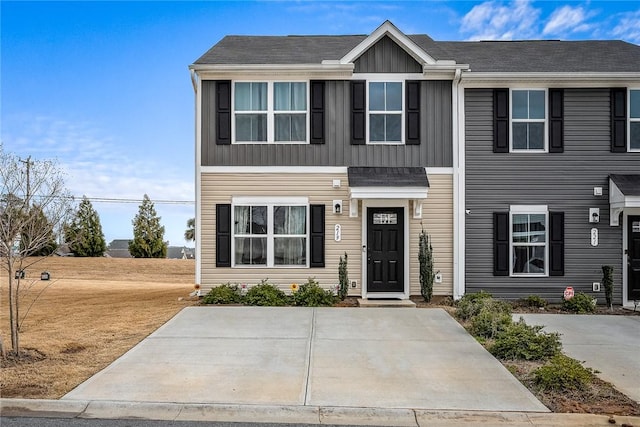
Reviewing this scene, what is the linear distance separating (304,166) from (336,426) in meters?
7.72

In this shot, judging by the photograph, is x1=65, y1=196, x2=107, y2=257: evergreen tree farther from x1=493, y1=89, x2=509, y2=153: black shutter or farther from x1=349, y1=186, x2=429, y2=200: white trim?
x1=493, y1=89, x2=509, y2=153: black shutter

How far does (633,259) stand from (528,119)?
160 inches

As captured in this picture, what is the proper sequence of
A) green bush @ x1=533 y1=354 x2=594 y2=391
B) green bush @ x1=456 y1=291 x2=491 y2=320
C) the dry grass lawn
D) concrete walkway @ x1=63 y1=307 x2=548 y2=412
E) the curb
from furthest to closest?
green bush @ x1=456 y1=291 x2=491 y2=320
the dry grass lawn
green bush @ x1=533 y1=354 x2=594 y2=391
concrete walkway @ x1=63 y1=307 x2=548 y2=412
the curb

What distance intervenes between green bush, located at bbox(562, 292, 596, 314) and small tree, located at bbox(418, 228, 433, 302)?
2941 millimetres

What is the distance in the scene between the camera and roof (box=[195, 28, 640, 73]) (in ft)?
38.4

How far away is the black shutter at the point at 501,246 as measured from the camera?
11508mm

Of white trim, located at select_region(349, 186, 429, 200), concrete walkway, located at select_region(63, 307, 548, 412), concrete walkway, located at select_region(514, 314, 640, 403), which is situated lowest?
concrete walkway, located at select_region(514, 314, 640, 403)

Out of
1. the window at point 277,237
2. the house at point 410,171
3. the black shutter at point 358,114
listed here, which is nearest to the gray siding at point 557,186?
the house at point 410,171

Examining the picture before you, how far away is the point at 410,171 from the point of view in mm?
11508

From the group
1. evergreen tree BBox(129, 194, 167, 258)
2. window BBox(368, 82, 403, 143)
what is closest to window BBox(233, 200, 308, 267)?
window BBox(368, 82, 403, 143)

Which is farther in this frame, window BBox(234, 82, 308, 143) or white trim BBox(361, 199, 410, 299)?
window BBox(234, 82, 308, 143)

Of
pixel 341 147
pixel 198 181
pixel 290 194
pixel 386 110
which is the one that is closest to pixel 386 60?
pixel 386 110

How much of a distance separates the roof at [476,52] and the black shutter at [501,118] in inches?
22.4

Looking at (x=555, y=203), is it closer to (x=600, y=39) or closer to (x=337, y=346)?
(x=600, y=39)
